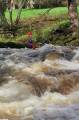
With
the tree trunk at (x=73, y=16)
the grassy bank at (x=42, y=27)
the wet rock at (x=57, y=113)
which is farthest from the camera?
the tree trunk at (x=73, y=16)

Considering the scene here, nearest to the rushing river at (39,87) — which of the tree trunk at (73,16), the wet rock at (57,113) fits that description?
the wet rock at (57,113)

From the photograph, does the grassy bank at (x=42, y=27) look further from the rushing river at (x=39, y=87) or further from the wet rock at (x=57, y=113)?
the wet rock at (x=57, y=113)

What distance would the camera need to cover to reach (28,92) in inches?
379

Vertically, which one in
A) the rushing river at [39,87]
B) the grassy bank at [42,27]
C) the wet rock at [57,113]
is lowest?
the wet rock at [57,113]

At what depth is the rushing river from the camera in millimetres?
8241

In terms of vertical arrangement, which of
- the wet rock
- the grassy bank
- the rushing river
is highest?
the grassy bank

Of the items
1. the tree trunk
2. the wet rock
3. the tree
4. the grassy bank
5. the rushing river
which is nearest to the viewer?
the wet rock

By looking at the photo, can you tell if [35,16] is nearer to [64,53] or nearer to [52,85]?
[64,53]

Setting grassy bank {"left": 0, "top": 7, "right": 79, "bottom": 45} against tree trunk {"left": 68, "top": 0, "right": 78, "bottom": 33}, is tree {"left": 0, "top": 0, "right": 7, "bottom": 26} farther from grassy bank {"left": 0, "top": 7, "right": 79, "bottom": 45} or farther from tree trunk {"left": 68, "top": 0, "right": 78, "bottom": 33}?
tree trunk {"left": 68, "top": 0, "right": 78, "bottom": 33}

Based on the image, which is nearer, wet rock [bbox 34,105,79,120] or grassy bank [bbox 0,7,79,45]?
wet rock [bbox 34,105,79,120]

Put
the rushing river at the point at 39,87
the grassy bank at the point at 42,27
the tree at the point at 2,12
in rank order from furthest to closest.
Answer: the tree at the point at 2,12 < the grassy bank at the point at 42,27 < the rushing river at the point at 39,87

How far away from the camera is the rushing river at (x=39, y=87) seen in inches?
324

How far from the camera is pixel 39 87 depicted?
997cm

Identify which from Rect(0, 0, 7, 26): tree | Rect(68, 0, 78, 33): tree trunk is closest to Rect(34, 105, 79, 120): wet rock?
Rect(68, 0, 78, 33): tree trunk
